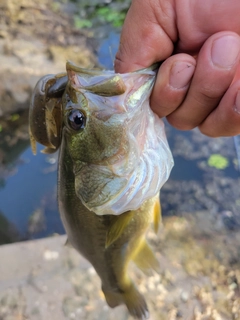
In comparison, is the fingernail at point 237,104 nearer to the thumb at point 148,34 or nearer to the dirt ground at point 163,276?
the thumb at point 148,34

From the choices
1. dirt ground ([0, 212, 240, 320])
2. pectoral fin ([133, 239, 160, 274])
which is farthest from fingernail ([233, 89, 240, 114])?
dirt ground ([0, 212, 240, 320])

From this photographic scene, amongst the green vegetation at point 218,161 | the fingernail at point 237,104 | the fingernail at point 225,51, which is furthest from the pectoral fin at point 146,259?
the green vegetation at point 218,161

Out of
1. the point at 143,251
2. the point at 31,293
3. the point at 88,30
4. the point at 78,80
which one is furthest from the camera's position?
the point at 88,30

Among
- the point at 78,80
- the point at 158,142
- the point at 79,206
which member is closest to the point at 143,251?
the point at 79,206

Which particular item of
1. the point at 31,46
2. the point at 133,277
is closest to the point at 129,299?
the point at 133,277

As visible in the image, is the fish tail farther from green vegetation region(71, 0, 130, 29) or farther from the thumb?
green vegetation region(71, 0, 130, 29)

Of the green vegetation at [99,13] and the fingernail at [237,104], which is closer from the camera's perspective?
the fingernail at [237,104]

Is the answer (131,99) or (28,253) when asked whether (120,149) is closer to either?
(131,99)
